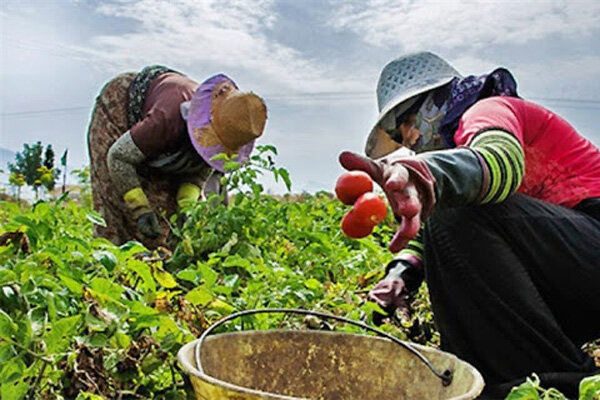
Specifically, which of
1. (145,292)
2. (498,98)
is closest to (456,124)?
(498,98)

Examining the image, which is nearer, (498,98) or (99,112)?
(498,98)

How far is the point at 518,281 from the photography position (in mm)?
1924

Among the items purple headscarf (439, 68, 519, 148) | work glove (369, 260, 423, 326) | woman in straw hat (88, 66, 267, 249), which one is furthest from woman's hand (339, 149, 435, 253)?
woman in straw hat (88, 66, 267, 249)

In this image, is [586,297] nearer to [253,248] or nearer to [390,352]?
[390,352]

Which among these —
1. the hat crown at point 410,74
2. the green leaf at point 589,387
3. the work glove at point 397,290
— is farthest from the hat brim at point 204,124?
the green leaf at point 589,387

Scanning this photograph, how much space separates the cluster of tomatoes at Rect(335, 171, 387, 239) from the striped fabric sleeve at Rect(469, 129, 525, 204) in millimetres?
419

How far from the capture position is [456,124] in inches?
79.4

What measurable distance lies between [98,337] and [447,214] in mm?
946

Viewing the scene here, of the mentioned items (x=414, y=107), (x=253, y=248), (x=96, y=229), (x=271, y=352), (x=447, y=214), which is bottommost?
(x=96, y=229)

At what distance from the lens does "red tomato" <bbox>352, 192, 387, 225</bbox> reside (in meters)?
1.21

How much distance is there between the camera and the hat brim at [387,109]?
219 centimetres

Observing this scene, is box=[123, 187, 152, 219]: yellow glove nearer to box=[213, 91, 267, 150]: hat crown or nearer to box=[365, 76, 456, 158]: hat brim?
box=[213, 91, 267, 150]: hat crown

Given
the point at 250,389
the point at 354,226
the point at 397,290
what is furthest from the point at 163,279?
the point at 397,290

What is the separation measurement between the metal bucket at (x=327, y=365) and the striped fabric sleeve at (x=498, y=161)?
37 centimetres
